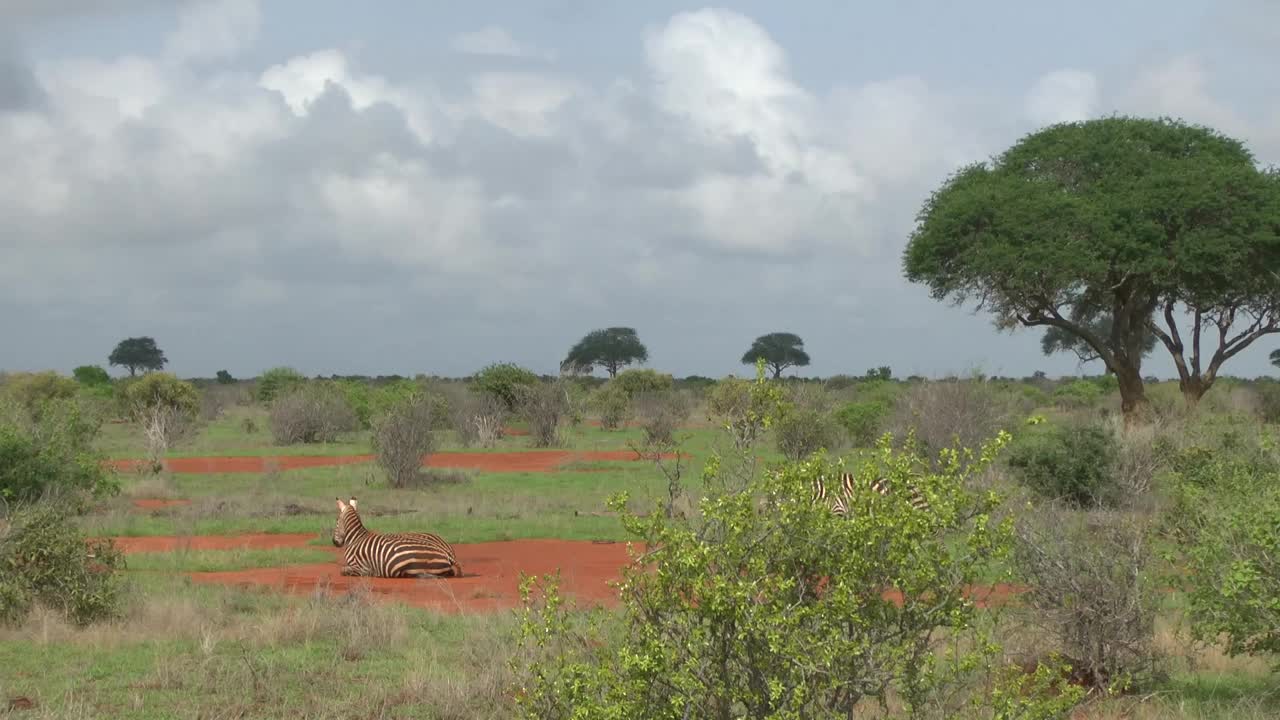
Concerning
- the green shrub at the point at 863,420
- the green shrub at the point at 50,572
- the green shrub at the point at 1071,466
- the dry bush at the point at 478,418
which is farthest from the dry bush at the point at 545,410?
the green shrub at the point at 50,572

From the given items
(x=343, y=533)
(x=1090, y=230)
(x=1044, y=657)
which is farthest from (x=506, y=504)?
(x=1090, y=230)

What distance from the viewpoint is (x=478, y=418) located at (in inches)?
1478

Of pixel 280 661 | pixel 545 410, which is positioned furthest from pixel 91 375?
pixel 280 661

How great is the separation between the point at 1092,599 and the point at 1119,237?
22872 mm

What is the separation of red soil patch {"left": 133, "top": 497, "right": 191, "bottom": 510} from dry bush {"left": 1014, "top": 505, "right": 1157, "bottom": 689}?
Answer: 52.1 feet

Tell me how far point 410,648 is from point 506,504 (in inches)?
460

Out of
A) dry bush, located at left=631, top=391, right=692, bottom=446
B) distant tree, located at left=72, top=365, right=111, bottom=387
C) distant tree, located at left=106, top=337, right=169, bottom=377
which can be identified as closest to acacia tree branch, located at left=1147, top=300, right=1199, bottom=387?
dry bush, located at left=631, top=391, right=692, bottom=446

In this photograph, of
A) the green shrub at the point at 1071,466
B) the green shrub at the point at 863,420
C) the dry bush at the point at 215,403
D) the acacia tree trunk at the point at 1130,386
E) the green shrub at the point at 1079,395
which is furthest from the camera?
the dry bush at the point at 215,403

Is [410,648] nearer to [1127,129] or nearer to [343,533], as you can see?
[343,533]

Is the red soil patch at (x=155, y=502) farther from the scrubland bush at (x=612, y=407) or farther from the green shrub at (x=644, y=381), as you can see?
the green shrub at (x=644, y=381)

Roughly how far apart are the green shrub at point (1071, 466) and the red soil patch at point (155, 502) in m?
13.6

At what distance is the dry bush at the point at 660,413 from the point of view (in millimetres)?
34188

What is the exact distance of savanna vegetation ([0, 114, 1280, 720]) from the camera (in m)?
5.48

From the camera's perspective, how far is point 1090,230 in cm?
3077
